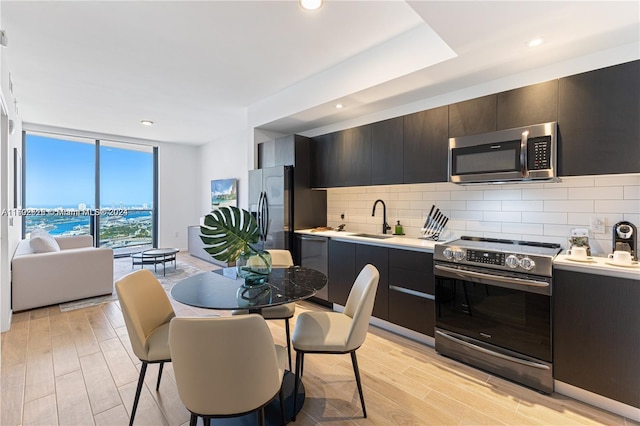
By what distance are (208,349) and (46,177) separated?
→ 689 centimetres

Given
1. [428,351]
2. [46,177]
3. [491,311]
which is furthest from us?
[46,177]

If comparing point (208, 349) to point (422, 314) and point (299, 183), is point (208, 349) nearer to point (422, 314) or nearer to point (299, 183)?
point (422, 314)

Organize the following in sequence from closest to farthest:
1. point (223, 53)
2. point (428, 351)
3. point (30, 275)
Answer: point (428, 351), point (223, 53), point (30, 275)

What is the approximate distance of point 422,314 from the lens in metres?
2.66

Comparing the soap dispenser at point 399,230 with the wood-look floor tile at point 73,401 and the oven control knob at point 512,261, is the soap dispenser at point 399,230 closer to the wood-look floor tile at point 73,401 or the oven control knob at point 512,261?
the oven control knob at point 512,261

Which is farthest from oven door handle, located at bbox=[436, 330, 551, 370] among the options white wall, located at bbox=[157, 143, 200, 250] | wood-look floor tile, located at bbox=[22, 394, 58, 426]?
white wall, located at bbox=[157, 143, 200, 250]

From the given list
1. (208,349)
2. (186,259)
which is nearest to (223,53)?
(208,349)

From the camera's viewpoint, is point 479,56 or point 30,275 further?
point 30,275

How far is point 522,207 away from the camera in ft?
8.53

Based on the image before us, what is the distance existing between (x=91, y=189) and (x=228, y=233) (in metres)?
6.05

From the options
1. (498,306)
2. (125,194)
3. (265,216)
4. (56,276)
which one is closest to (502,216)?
(498,306)

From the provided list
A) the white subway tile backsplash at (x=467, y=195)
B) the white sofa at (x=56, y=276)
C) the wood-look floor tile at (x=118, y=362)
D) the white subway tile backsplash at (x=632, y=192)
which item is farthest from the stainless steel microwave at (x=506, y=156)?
the white sofa at (x=56, y=276)

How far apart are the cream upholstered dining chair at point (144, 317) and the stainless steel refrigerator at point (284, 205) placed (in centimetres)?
202

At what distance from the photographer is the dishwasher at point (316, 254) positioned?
351cm
